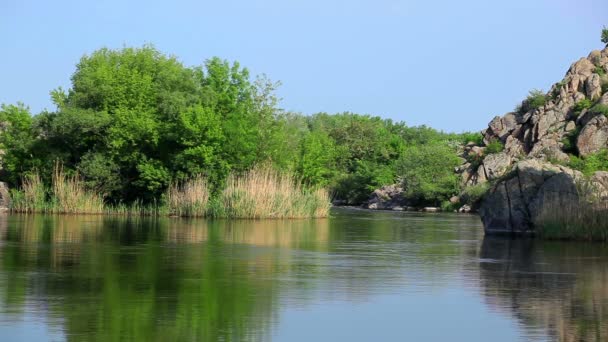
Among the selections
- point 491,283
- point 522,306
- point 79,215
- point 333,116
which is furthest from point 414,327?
point 333,116

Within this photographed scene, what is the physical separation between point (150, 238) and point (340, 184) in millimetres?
72058

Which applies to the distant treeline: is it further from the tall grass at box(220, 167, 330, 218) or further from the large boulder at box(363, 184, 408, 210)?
the large boulder at box(363, 184, 408, 210)

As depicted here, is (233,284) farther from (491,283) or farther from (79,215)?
(79,215)

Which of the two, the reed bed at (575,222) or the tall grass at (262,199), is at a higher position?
the tall grass at (262,199)

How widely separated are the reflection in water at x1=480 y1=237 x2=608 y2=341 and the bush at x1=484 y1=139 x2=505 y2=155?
191ft

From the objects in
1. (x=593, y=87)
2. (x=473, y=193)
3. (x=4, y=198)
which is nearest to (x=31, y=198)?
(x=4, y=198)

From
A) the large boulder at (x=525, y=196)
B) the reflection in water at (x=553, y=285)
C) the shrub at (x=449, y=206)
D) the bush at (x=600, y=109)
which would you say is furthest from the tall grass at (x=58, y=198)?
the bush at (x=600, y=109)

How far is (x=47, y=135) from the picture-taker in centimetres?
5809

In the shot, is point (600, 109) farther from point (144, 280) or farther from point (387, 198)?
point (144, 280)

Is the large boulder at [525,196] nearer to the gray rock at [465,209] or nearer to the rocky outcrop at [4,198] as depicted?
the rocky outcrop at [4,198]

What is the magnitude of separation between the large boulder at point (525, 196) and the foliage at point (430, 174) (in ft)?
153

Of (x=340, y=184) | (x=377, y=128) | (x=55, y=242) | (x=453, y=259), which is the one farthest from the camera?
(x=377, y=128)

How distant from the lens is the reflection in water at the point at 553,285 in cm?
1594

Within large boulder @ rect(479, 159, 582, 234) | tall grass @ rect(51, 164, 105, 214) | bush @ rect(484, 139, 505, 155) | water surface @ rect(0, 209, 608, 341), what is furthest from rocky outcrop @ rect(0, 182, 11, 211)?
bush @ rect(484, 139, 505, 155)
